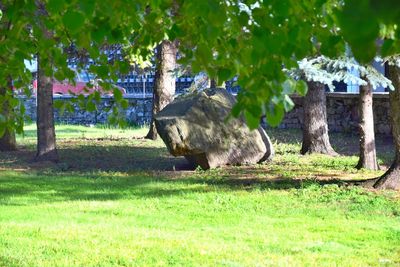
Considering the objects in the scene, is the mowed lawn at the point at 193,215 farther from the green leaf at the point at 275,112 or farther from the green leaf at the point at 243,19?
the green leaf at the point at 275,112

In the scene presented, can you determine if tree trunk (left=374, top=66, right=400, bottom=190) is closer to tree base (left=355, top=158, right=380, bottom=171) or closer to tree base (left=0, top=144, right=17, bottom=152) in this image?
tree base (left=355, top=158, right=380, bottom=171)

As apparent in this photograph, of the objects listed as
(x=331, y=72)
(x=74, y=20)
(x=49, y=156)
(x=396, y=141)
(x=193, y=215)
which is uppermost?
(x=331, y=72)

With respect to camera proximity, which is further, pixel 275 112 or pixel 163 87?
pixel 163 87

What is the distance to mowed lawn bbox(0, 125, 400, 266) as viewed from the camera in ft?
20.1

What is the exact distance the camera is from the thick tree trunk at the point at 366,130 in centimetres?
1154

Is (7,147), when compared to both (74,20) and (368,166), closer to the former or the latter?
(368,166)

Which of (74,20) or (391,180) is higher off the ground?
(74,20)

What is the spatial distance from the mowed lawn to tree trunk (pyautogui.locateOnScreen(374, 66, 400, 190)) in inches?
12.1

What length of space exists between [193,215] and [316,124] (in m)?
6.79

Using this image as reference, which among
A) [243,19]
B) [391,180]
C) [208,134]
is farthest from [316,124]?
[243,19]

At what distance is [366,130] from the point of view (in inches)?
455

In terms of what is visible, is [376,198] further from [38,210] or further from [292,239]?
[38,210]

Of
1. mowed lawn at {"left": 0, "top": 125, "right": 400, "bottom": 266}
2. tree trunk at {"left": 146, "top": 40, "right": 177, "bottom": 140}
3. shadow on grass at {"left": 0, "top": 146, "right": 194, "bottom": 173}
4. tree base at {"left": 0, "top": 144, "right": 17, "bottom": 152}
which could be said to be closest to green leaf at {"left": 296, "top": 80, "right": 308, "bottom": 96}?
mowed lawn at {"left": 0, "top": 125, "right": 400, "bottom": 266}

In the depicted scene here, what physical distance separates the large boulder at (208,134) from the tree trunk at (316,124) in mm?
1799
